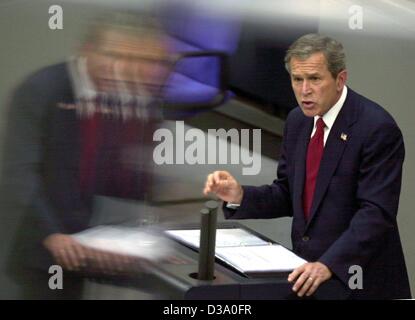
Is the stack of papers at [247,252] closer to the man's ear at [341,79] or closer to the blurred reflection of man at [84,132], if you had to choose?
the blurred reflection of man at [84,132]

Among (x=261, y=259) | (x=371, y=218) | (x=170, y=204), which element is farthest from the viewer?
(x=170, y=204)

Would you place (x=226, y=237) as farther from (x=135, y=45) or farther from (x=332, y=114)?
(x=135, y=45)

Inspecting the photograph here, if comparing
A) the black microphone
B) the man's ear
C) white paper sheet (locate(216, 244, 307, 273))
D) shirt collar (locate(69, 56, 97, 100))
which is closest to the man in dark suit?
the man's ear

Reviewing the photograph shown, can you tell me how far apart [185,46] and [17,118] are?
0.45 metres

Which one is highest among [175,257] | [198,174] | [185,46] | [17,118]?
[185,46]

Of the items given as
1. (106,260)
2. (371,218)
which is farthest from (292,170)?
(106,260)

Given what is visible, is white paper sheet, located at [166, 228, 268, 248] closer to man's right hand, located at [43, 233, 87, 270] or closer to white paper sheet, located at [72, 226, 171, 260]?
white paper sheet, located at [72, 226, 171, 260]

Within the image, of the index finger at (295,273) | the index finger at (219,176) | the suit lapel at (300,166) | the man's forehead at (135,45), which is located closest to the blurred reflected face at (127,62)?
the man's forehead at (135,45)

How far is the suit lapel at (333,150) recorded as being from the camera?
65.1 inches

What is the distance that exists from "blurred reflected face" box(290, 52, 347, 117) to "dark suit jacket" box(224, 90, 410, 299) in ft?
0.12

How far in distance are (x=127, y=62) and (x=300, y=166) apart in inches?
19.6

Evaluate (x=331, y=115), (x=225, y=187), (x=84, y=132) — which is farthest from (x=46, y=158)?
(x=331, y=115)

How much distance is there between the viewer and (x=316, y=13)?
181 centimetres

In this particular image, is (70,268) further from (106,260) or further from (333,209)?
(333,209)
